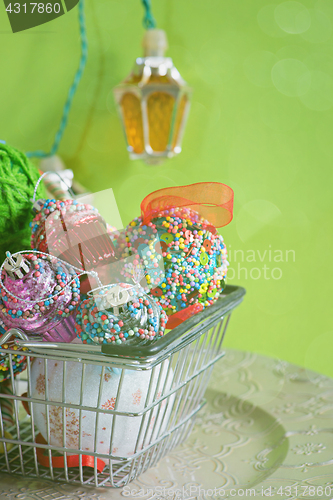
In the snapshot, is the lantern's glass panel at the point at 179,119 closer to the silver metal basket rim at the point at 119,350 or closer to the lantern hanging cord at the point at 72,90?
the lantern hanging cord at the point at 72,90

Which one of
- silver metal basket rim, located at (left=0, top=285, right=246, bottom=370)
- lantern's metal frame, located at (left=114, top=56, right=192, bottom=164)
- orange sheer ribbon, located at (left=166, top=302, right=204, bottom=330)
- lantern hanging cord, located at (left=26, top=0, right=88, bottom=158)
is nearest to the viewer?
silver metal basket rim, located at (left=0, top=285, right=246, bottom=370)

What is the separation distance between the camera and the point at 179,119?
0.96m

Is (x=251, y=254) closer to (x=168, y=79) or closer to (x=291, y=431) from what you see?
(x=168, y=79)

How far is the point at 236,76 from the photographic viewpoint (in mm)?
1106

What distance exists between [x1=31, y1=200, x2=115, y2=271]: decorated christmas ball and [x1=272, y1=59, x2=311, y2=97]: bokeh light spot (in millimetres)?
852

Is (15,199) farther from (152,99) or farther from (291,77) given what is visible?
(291,77)

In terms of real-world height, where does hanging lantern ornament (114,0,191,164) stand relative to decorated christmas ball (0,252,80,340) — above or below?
above

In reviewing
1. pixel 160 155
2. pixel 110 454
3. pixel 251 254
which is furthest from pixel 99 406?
pixel 251 254

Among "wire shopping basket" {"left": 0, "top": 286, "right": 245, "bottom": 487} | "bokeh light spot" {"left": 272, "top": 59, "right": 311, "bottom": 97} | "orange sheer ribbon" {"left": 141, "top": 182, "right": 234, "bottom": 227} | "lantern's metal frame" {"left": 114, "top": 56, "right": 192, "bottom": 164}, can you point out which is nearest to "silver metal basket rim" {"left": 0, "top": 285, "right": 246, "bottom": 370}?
"wire shopping basket" {"left": 0, "top": 286, "right": 245, "bottom": 487}

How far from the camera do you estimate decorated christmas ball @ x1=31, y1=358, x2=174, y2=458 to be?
1.30 ft

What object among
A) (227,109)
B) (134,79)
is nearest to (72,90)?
(134,79)

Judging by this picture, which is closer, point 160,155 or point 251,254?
point 160,155

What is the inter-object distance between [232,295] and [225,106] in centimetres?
74

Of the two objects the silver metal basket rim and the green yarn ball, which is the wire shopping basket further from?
the green yarn ball
